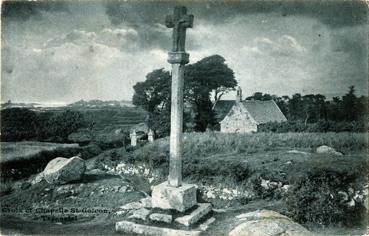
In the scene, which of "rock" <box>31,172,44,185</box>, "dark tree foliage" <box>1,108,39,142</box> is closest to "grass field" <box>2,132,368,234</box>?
"rock" <box>31,172,44,185</box>

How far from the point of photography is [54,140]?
13812mm

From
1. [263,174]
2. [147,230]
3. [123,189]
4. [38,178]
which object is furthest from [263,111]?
[147,230]

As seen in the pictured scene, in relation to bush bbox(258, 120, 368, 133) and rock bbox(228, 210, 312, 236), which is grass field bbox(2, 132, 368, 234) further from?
rock bbox(228, 210, 312, 236)

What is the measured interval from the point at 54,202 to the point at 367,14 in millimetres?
10089

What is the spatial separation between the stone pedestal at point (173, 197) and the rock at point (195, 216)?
0.19 m

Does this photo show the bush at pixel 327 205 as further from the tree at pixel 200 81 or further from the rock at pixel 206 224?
the tree at pixel 200 81

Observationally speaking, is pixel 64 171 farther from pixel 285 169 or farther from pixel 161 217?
pixel 285 169

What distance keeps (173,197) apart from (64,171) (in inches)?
196

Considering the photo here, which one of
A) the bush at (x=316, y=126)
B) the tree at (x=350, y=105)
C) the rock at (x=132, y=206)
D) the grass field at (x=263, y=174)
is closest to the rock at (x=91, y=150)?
the grass field at (x=263, y=174)

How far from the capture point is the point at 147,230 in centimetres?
694

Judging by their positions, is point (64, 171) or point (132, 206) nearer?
point (132, 206)

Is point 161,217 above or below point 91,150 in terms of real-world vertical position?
below

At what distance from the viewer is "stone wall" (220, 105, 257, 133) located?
2254 centimetres

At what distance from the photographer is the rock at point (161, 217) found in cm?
703
